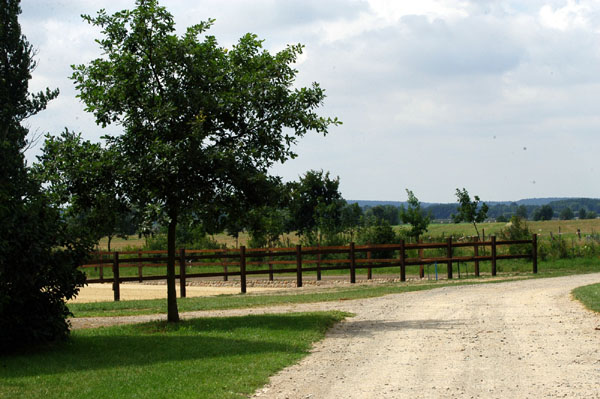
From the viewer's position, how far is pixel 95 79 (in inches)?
560

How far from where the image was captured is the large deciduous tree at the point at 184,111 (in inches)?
539

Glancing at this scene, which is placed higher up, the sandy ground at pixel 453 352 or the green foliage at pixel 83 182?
the green foliage at pixel 83 182

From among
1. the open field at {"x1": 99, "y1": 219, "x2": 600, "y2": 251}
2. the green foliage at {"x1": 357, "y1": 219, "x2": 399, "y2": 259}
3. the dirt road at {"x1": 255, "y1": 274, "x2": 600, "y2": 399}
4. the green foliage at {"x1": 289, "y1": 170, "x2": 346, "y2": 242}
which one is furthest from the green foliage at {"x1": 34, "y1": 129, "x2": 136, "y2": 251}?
the open field at {"x1": 99, "y1": 219, "x2": 600, "y2": 251}

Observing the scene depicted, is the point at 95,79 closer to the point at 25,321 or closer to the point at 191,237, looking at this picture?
the point at 25,321

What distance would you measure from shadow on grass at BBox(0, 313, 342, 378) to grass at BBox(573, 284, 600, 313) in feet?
18.1

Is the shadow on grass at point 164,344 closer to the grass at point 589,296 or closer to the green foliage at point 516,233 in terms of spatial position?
the grass at point 589,296

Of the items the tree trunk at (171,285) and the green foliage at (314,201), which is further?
the green foliage at (314,201)

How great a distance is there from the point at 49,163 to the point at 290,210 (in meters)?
5.07

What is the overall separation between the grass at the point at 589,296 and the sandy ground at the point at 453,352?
0.31 metres

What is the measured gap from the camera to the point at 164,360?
1038 cm

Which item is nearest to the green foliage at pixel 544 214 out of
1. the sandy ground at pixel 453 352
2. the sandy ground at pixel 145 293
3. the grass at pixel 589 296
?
the sandy ground at pixel 145 293

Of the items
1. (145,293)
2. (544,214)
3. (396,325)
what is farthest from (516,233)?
(544,214)

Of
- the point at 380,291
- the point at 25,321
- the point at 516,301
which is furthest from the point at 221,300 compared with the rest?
the point at 25,321

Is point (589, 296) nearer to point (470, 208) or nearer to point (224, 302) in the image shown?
point (224, 302)
